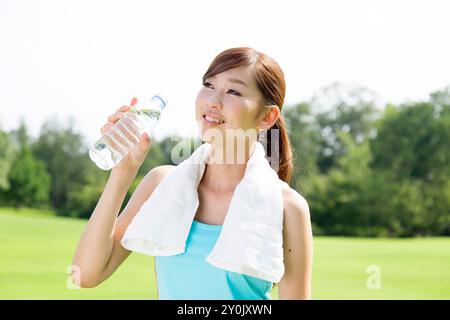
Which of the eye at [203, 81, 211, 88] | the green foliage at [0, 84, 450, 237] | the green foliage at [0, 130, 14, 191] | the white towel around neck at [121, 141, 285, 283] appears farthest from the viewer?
the green foliage at [0, 130, 14, 191]

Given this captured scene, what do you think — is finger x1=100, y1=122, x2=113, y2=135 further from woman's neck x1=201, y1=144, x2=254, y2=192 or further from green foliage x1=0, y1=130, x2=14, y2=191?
green foliage x1=0, y1=130, x2=14, y2=191

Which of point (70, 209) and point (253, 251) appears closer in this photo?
point (253, 251)

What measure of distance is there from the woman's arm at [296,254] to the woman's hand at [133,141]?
1.34 ft

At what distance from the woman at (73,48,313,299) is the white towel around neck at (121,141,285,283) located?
0.03 meters

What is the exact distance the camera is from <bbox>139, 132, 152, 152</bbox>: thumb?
1596 millimetres

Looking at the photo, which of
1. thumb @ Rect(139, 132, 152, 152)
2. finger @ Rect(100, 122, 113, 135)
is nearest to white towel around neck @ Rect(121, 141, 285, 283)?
thumb @ Rect(139, 132, 152, 152)

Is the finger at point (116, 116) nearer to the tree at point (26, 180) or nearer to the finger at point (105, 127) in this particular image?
the finger at point (105, 127)

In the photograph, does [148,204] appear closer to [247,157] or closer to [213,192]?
[213,192]

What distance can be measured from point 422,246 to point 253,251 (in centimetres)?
1340

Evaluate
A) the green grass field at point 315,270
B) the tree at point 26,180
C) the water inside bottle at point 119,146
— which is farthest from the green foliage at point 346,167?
the water inside bottle at point 119,146

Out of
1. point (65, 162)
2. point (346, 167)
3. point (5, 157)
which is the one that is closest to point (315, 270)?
point (346, 167)
